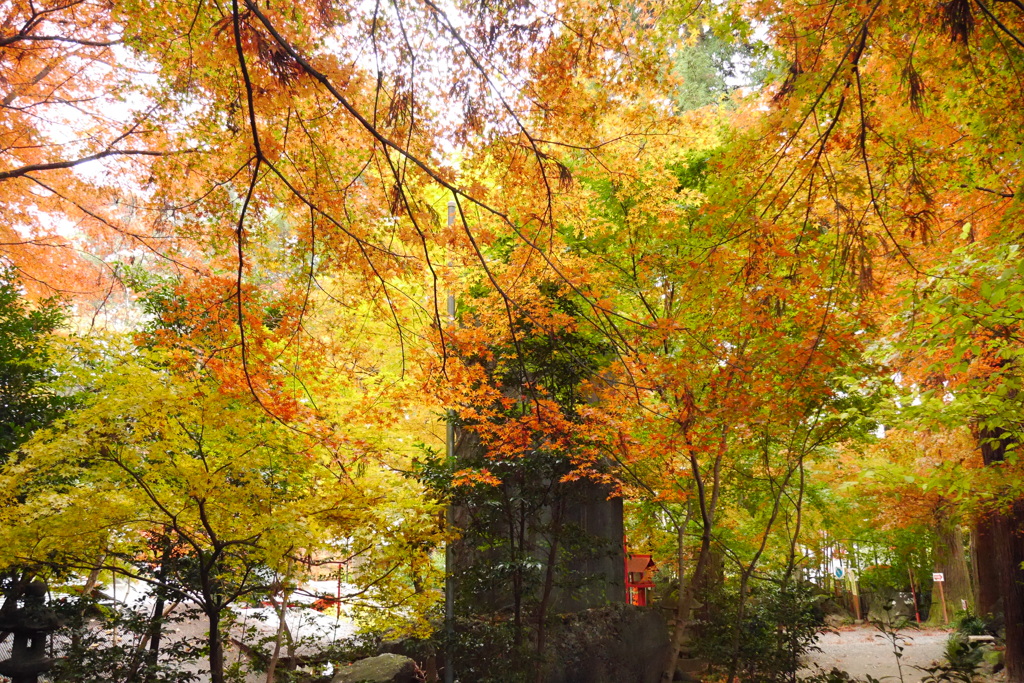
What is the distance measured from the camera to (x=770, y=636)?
7816mm

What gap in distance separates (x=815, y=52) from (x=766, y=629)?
22.1 feet

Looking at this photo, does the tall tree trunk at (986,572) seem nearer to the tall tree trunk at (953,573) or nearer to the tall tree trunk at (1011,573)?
the tall tree trunk at (1011,573)

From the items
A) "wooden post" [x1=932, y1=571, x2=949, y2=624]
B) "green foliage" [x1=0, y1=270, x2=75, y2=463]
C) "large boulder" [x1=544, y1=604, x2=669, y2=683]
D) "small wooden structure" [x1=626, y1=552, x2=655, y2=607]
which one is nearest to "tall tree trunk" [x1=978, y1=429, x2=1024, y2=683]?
"large boulder" [x1=544, y1=604, x2=669, y2=683]

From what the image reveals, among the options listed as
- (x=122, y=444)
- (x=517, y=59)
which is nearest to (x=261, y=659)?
(x=122, y=444)

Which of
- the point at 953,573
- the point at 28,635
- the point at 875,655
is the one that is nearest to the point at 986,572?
the point at 875,655

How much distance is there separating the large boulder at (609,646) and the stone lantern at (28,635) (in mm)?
4832

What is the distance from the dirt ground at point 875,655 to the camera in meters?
11.2

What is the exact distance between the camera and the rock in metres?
6.89

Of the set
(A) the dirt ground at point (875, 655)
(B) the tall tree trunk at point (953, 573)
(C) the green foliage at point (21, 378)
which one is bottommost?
(A) the dirt ground at point (875, 655)

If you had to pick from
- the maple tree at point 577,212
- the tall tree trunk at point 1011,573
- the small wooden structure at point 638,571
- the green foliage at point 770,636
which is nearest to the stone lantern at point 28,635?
the maple tree at point 577,212

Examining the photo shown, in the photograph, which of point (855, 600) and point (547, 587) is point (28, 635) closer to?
point (547, 587)

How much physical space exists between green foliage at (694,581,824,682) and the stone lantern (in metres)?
6.79

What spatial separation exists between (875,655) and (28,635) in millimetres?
13728

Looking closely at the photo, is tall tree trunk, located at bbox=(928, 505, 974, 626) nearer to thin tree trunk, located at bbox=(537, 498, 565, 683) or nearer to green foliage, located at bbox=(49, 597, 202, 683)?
thin tree trunk, located at bbox=(537, 498, 565, 683)
